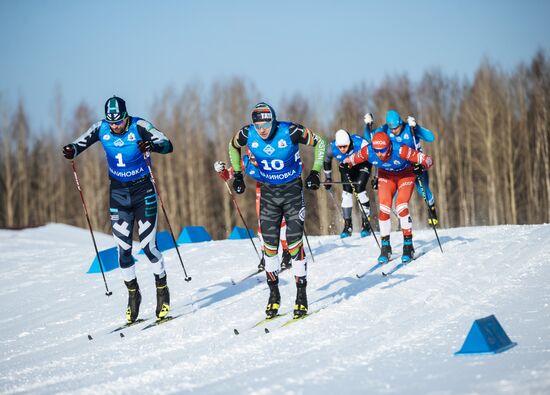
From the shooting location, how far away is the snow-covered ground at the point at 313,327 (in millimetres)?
5301

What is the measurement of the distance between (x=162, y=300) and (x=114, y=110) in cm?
235

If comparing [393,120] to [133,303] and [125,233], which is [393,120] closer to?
[125,233]

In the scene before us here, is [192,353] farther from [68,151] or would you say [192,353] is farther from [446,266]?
[446,266]

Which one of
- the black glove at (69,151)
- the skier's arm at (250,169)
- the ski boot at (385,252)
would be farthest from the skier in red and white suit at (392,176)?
the black glove at (69,151)

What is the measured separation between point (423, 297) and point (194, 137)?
36.7 meters

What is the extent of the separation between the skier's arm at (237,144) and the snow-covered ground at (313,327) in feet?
5.90

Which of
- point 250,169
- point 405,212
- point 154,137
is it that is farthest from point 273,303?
point 405,212

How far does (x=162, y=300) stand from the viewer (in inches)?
343

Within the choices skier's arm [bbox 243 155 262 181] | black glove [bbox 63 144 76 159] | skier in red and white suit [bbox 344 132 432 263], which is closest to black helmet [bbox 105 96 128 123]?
black glove [bbox 63 144 76 159]

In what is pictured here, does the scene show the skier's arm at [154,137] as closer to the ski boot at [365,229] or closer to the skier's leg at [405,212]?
the skier's leg at [405,212]

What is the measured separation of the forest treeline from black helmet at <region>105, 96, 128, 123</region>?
2865 centimetres

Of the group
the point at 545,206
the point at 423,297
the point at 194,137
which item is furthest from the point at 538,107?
the point at 423,297

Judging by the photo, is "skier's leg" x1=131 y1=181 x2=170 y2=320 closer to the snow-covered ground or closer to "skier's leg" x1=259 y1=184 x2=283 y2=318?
the snow-covered ground

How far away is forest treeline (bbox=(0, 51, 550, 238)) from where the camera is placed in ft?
126
